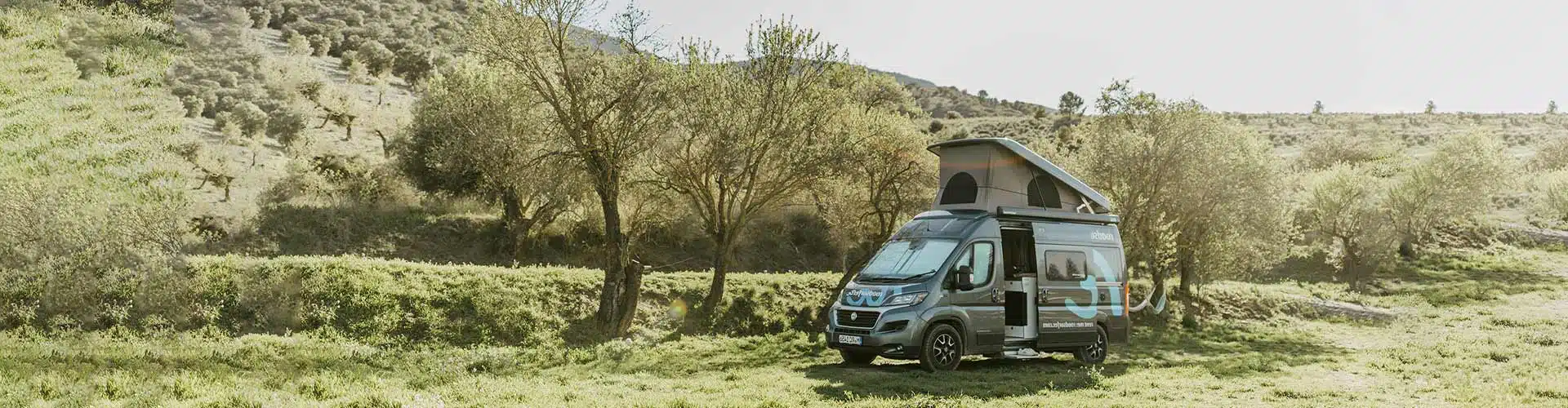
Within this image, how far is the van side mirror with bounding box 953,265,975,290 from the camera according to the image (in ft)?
52.4

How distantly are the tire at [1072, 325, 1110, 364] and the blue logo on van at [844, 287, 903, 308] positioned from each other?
5148 millimetres

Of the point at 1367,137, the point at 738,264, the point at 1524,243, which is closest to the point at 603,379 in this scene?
the point at 738,264

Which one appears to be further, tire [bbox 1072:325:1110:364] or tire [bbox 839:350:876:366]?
tire [bbox 1072:325:1110:364]

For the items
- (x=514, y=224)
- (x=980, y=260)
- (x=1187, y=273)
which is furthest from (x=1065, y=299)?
(x=514, y=224)

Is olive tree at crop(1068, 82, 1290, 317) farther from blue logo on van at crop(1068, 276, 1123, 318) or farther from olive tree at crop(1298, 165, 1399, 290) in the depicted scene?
olive tree at crop(1298, 165, 1399, 290)

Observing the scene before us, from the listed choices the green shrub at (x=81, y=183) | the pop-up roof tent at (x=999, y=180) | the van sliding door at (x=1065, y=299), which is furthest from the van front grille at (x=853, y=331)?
the green shrub at (x=81, y=183)

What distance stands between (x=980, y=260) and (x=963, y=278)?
723 mm

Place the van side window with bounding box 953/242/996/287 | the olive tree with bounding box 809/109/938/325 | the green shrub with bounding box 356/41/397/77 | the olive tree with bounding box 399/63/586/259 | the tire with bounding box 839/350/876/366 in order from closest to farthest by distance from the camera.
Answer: the van side window with bounding box 953/242/996/287, the tire with bounding box 839/350/876/366, the olive tree with bounding box 809/109/938/325, the olive tree with bounding box 399/63/586/259, the green shrub with bounding box 356/41/397/77

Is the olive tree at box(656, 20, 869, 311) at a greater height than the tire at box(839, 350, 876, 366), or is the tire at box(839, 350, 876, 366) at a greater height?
the olive tree at box(656, 20, 869, 311)

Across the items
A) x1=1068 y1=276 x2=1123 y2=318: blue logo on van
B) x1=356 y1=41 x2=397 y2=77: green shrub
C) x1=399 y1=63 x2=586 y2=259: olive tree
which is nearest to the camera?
x1=1068 y1=276 x2=1123 y2=318: blue logo on van

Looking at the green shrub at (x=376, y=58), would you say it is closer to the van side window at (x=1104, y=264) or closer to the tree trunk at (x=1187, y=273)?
the tree trunk at (x=1187, y=273)

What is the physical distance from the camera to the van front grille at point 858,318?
15.7 metres

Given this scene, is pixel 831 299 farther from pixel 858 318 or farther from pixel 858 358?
pixel 858 318

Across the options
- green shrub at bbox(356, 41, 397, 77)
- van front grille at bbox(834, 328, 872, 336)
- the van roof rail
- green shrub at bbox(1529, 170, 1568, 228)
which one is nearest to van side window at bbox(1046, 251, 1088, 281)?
the van roof rail
